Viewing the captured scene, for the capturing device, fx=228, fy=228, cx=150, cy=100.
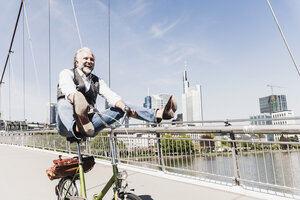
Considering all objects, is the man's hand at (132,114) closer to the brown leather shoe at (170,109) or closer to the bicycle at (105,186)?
the bicycle at (105,186)

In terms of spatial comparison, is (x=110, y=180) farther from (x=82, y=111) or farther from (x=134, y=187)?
(x=134, y=187)

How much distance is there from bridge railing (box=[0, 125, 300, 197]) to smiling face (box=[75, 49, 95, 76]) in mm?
737

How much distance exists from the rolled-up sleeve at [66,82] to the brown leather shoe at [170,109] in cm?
87

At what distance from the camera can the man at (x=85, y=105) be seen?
1840 mm

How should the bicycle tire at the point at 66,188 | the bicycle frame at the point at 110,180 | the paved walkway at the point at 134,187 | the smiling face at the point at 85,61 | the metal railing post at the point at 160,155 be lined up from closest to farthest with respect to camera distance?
the bicycle frame at the point at 110,180
the smiling face at the point at 85,61
the bicycle tire at the point at 66,188
the paved walkway at the point at 134,187
the metal railing post at the point at 160,155

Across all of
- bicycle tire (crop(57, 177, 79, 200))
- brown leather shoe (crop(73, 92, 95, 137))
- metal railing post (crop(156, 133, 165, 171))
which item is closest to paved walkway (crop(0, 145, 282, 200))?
metal railing post (crop(156, 133, 165, 171))

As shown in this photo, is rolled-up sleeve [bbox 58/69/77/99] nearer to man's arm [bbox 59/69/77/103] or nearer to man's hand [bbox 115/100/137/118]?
man's arm [bbox 59/69/77/103]

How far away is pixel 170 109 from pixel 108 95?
0.71 m

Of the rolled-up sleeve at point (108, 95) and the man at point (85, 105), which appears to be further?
the rolled-up sleeve at point (108, 95)

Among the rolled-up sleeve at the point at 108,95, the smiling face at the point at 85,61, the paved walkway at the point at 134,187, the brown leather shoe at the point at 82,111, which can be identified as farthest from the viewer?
the paved walkway at the point at 134,187

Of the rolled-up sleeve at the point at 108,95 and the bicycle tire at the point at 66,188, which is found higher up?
the rolled-up sleeve at the point at 108,95

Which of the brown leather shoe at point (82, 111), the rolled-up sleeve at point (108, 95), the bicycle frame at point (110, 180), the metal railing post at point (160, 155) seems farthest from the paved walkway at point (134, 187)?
the brown leather shoe at point (82, 111)

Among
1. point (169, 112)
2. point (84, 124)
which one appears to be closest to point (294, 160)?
point (169, 112)

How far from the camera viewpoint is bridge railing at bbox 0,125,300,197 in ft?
11.2
